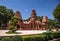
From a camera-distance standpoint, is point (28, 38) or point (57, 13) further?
point (57, 13)

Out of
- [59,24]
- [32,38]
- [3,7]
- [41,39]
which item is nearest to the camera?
[32,38]

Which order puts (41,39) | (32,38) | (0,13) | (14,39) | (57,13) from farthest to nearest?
(0,13)
(57,13)
(41,39)
(32,38)
(14,39)

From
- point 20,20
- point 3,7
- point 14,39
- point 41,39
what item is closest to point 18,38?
point 14,39

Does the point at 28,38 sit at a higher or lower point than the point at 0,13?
lower

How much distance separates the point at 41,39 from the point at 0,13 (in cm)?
1900

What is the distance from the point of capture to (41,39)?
8844mm

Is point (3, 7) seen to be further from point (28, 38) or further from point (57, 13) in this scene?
point (28, 38)

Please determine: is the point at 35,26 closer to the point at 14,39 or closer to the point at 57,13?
the point at 57,13

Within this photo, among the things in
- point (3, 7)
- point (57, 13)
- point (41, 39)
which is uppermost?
point (3, 7)

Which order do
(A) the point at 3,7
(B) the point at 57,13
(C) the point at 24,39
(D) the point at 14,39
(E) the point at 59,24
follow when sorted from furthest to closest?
(A) the point at 3,7, (E) the point at 59,24, (B) the point at 57,13, (C) the point at 24,39, (D) the point at 14,39

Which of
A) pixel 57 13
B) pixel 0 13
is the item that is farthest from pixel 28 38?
pixel 0 13

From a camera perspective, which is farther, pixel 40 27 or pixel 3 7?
pixel 3 7

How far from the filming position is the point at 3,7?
30641 millimetres

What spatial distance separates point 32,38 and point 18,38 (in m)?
1.25
